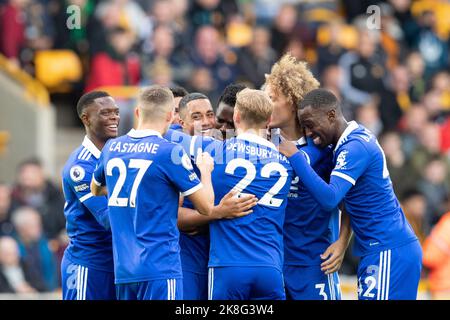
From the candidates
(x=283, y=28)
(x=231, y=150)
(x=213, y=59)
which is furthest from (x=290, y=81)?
(x=283, y=28)

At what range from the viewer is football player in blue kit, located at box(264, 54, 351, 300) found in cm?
947

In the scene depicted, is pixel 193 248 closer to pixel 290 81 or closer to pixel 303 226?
pixel 303 226

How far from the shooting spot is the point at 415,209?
15797 millimetres

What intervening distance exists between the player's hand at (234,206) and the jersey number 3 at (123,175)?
0.67 metres

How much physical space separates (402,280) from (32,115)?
883 centimetres

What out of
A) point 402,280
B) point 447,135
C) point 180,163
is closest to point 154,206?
point 180,163

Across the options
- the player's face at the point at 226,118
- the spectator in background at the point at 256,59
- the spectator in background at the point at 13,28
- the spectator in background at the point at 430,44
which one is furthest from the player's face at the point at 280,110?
the spectator in background at the point at 430,44

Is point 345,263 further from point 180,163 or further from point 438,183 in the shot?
point 180,163

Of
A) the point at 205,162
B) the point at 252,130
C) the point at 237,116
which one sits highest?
the point at 237,116

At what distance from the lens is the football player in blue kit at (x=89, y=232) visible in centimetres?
952

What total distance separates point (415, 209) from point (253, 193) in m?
7.28

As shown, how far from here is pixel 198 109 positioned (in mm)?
9586

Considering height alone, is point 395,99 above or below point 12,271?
above

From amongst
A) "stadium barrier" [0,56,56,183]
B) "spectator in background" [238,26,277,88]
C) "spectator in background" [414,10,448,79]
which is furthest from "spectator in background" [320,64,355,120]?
"stadium barrier" [0,56,56,183]
